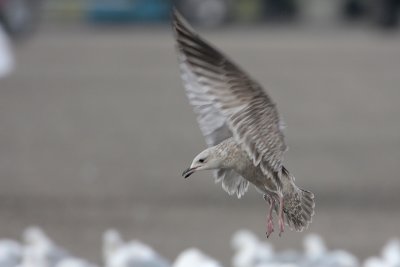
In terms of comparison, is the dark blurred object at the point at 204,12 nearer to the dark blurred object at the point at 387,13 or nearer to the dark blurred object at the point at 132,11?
the dark blurred object at the point at 132,11

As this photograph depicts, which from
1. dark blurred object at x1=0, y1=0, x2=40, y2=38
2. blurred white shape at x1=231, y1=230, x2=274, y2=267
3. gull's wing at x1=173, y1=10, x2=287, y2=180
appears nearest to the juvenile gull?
gull's wing at x1=173, y1=10, x2=287, y2=180

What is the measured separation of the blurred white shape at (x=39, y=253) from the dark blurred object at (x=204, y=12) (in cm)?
2240

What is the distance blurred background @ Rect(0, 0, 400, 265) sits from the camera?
9734 millimetres

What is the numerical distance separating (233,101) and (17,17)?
23.6 meters

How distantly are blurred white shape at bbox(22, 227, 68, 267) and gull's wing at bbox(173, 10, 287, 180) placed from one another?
443 cm

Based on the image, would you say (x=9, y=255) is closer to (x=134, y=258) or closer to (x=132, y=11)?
(x=134, y=258)

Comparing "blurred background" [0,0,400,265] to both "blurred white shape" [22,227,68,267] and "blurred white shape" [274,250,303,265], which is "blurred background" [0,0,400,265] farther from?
"blurred white shape" [274,250,303,265]

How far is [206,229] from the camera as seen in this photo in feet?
31.2

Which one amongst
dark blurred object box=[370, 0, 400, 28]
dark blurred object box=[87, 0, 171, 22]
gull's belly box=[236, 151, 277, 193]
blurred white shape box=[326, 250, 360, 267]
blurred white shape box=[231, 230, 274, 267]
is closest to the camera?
gull's belly box=[236, 151, 277, 193]

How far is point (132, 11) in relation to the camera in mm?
31438

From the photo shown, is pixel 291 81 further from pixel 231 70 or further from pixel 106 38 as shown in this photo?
pixel 231 70

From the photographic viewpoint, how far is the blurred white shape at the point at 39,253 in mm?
7176

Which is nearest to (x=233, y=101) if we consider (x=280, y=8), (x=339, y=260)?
(x=339, y=260)

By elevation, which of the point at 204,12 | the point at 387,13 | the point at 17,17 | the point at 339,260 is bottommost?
the point at 204,12
